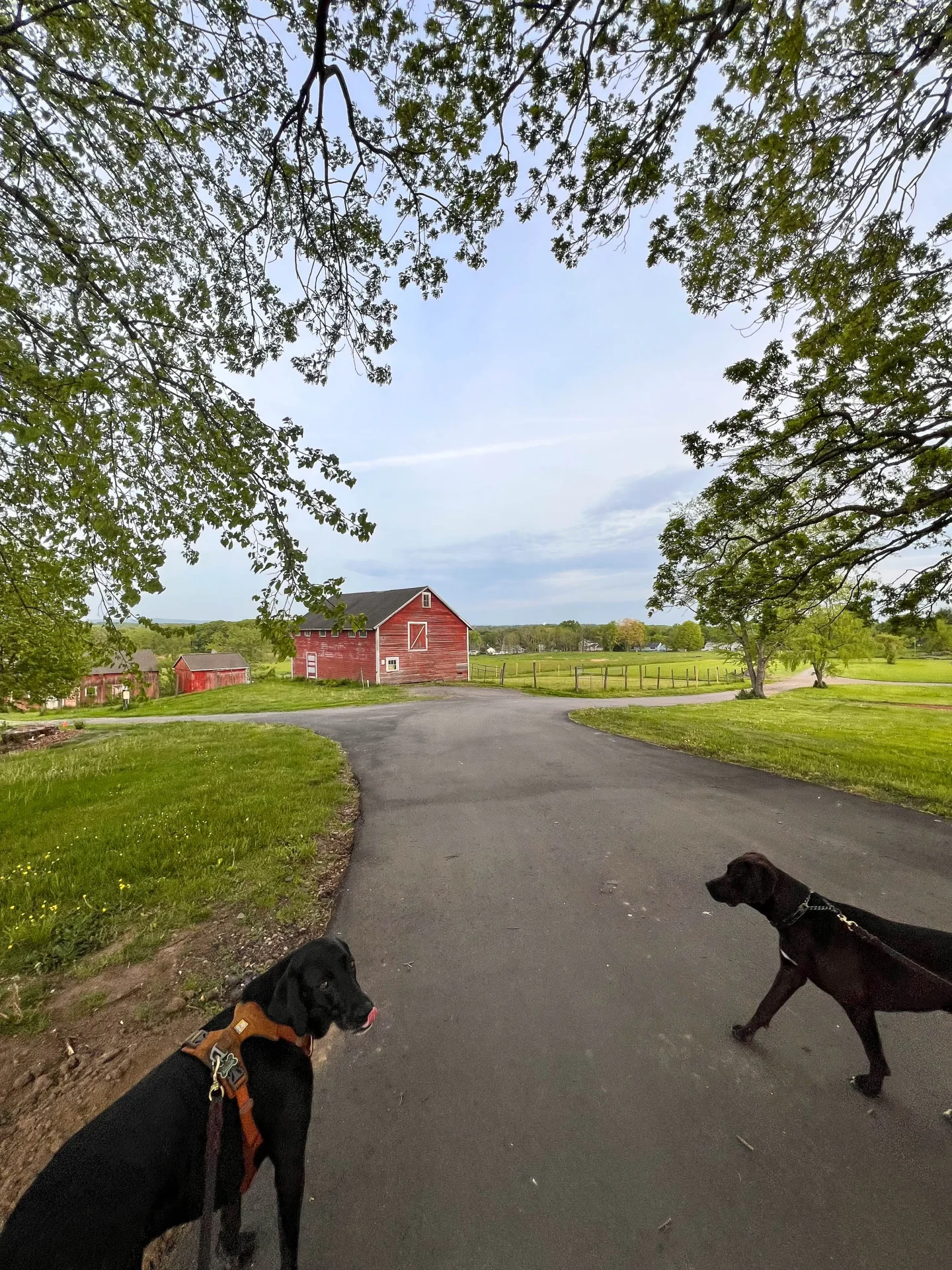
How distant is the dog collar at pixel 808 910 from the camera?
2.60m

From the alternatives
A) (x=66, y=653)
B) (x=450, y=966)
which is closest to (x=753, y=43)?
(x=450, y=966)

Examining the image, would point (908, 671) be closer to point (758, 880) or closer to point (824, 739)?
point (824, 739)

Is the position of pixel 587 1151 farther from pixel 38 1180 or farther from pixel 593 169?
pixel 593 169

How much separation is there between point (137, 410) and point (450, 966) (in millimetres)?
5403

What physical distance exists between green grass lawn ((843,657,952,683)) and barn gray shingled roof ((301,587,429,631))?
4162 centimetres

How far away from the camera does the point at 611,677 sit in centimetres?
3822

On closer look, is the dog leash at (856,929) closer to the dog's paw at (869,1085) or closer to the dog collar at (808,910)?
the dog collar at (808,910)

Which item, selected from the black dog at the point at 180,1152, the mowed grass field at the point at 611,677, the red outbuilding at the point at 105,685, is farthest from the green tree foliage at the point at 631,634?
the black dog at the point at 180,1152

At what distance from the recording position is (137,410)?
4.23 m

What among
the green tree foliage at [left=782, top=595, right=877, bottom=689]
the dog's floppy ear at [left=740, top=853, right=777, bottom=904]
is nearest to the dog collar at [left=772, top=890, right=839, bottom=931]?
the dog's floppy ear at [left=740, top=853, right=777, bottom=904]

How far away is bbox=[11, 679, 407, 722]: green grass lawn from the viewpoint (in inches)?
878

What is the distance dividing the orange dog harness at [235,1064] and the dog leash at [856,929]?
278 centimetres

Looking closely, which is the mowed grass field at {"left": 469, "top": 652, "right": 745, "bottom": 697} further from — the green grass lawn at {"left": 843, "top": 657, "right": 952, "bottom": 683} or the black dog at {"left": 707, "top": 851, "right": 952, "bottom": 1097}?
the black dog at {"left": 707, "top": 851, "right": 952, "bottom": 1097}

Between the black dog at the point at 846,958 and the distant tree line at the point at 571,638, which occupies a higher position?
→ the distant tree line at the point at 571,638
